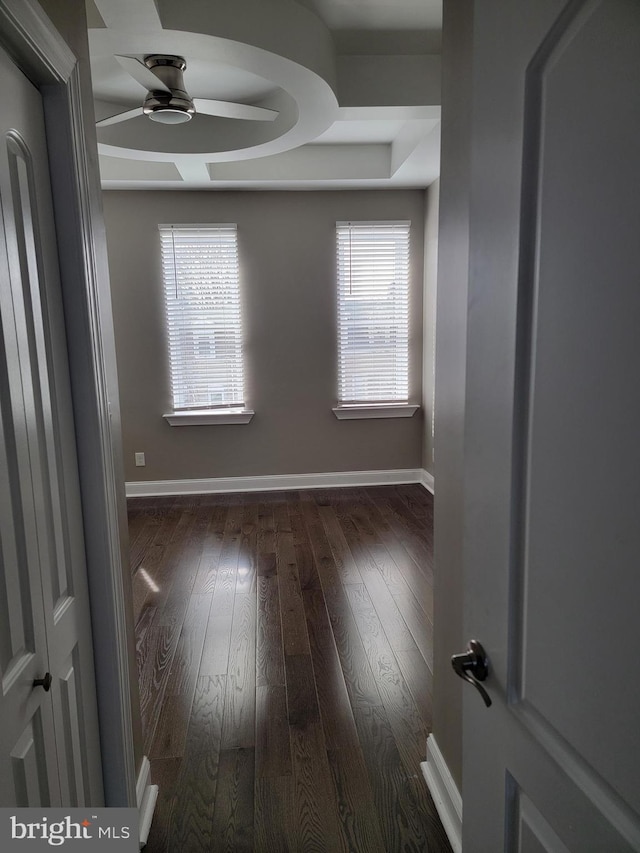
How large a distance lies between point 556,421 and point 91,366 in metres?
1.09

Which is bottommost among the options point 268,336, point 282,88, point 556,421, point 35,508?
point 35,508

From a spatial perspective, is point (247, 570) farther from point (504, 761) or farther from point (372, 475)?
point (504, 761)

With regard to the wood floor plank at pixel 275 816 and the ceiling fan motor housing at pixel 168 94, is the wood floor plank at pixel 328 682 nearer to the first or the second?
the wood floor plank at pixel 275 816

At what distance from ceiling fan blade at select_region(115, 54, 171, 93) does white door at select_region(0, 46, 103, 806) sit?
146 cm

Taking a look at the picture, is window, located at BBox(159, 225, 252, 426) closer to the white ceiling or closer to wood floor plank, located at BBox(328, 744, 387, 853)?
the white ceiling

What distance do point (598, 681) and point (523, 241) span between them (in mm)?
581

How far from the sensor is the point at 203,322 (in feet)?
16.0

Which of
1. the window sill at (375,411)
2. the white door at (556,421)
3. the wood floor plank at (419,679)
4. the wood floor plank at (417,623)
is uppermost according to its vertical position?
the white door at (556,421)

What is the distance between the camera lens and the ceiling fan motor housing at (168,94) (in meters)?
2.65

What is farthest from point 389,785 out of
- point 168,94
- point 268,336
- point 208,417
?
point 268,336

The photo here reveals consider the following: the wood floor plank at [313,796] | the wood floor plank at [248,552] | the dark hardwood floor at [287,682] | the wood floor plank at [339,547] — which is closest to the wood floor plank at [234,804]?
the dark hardwood floor at [287,682]

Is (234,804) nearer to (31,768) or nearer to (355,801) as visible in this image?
(355,801)

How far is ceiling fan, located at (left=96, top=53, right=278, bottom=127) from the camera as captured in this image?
256 centimetres

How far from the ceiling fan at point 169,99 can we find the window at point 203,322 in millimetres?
1826
